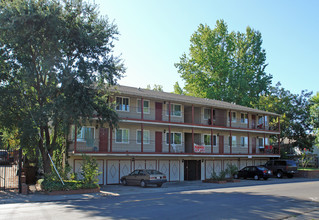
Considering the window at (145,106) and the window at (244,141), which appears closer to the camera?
the window at (145,106)

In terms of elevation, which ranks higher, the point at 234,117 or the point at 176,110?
the point at 176,110

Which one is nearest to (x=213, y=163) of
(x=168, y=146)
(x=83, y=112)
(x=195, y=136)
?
(x=195, y=136)

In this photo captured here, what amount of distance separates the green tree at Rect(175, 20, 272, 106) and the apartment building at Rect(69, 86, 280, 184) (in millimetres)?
10707

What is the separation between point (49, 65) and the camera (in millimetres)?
21625

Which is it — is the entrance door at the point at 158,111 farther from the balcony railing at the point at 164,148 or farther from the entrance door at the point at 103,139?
the entrance door at the point at 103,139

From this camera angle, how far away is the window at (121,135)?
3045 centimetres

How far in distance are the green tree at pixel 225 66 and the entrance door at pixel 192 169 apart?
1888 cm

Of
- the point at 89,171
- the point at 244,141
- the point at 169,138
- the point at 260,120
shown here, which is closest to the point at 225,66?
the point at 260,120

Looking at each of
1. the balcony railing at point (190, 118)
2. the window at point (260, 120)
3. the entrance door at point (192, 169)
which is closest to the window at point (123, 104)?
the balcony railing at point (190, 118)

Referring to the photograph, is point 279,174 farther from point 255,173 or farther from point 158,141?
point 158,141

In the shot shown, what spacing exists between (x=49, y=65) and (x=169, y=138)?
1462cm

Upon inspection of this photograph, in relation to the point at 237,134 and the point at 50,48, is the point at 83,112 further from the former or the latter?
the point at 237,134

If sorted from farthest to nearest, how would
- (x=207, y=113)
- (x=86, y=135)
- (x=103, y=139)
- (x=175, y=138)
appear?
(x=207, y=113), (x=175, y=138), (x=103, y=139), (x=86, y=135)

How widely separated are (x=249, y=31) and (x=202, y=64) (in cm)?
1245
